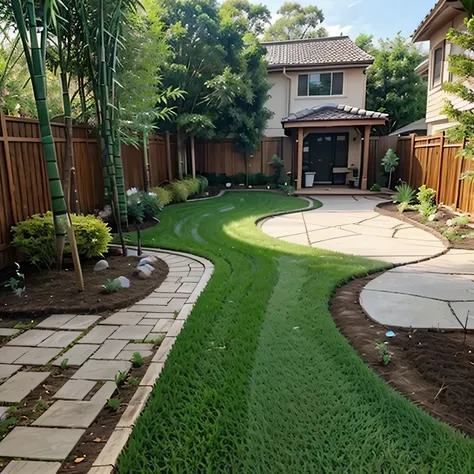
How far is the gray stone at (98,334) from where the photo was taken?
10.1ft

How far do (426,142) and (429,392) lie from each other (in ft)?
32.5

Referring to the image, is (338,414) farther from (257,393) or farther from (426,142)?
(426,142)

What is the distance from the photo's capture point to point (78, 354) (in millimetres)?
2879

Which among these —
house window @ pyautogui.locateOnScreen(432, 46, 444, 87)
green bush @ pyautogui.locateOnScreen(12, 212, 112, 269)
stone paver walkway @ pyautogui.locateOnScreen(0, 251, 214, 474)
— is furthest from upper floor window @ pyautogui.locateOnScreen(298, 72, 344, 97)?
stone paver walkway @ pyautogui.locateOnScreen(0, 251, 214, 474)

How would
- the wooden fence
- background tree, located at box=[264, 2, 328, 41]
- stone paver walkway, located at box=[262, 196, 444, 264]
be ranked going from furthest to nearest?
background tree, located at box=[264, 2, 328, 41] → the wooden fence → stone paver walkway, located at box=[262, 196, 444, 264]

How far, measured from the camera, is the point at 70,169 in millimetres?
5215

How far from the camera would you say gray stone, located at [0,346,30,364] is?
9.18ft

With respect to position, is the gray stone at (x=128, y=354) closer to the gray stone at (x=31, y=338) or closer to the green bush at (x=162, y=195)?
the gray stone at (x=31, y=338)

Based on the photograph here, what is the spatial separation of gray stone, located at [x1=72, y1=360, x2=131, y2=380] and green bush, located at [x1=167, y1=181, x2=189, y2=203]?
8.88m

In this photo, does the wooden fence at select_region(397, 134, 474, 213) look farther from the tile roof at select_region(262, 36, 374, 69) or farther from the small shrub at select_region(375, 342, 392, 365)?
the tile roof at select_region(262, 36, 374, 69)

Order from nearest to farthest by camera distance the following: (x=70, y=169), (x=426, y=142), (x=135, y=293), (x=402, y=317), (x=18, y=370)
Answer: (x=18, y=370)
(x=402, y=317)
(x=135, y=293)
(x=70, y=169)
(x=426, y=142)

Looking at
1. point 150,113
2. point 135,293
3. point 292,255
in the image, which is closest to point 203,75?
point 150,113

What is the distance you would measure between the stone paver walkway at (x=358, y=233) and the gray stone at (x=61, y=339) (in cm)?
400

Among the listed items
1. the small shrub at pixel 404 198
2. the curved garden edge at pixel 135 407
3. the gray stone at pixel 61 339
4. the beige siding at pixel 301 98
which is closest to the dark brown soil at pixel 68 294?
the gray stone at pixel 61 339
